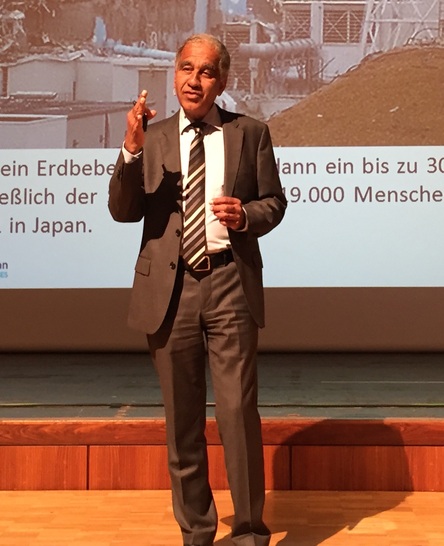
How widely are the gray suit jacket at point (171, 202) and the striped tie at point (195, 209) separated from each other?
0.02 m

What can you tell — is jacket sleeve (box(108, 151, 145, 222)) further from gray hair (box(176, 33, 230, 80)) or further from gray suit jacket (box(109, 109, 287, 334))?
gray hair (box(176, 33, 230, 80))

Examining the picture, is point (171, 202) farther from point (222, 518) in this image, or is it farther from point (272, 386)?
point (272, 386)

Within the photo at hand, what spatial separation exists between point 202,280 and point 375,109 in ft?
8.53

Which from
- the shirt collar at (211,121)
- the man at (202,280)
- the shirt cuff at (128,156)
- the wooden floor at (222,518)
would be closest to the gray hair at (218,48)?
the man at (202,280)

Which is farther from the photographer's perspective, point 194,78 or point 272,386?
point 272,386

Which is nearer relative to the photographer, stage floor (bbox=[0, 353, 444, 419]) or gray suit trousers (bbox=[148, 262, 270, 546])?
gray suit trousers (bbox=[148, 262, 270, 546])

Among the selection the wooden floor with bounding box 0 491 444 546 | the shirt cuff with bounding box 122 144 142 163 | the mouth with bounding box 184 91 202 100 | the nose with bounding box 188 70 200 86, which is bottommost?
the wooden floor with bounding box 0 491 444 546

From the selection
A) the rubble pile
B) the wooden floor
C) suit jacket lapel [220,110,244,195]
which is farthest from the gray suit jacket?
the rubble pile

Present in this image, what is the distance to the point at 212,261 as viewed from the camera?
2.14 metres

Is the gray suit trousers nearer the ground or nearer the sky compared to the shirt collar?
nearer the ground

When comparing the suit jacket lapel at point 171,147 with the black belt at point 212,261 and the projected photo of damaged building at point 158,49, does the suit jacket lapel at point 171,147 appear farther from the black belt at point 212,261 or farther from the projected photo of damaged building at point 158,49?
the projected photo of damaged building at point 158,49

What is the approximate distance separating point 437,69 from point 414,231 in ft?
2.68

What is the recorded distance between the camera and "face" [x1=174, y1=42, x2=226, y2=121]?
206 cm

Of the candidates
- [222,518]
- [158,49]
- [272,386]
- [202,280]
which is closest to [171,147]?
[202,280]
